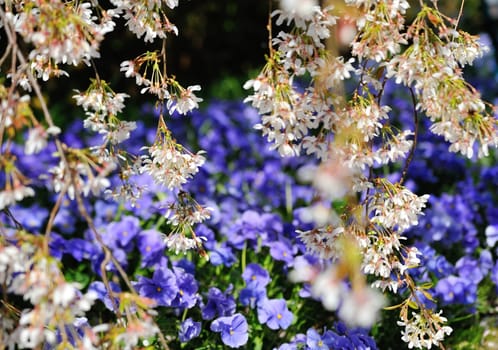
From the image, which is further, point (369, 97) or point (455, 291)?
point (455, 291)

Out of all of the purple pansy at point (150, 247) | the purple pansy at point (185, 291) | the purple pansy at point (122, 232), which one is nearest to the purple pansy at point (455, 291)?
the purple pansy at point (185, 291)

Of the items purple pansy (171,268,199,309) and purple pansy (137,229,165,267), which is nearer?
purple pansy (171,268,199,309)

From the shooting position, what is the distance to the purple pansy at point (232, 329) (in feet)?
6.48

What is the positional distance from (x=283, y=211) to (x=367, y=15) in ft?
6.26

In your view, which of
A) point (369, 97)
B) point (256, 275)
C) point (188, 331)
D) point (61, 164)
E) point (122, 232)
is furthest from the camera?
point (122, 232)

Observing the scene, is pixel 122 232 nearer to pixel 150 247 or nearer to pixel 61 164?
pixel 150 247

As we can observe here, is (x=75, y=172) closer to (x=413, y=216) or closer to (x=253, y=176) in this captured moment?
(x=413, y=216)

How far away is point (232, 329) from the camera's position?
2002 millimetres

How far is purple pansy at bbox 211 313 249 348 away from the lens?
197cm

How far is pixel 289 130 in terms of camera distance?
155 cm

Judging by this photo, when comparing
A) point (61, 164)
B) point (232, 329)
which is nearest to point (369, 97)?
point (61, 164)

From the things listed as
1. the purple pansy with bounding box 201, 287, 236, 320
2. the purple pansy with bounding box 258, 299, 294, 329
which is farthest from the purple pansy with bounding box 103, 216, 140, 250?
Answer: the purple pansy with bounding box 258, 299, 294, 329

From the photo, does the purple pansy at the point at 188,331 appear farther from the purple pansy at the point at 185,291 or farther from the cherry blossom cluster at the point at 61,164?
the cherry blossom cluster at the point at 61,164

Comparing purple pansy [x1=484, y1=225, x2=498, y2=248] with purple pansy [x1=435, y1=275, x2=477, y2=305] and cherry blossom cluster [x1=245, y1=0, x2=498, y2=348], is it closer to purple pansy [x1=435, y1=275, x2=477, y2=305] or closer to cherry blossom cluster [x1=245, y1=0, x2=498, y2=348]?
purple pansy [x1=435, y1=275, x2=477, y2=305]
